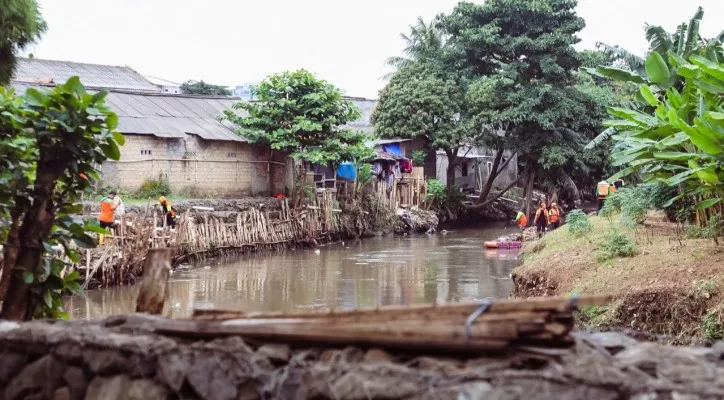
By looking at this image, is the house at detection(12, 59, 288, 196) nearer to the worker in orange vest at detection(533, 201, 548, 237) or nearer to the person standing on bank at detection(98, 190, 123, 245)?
the person standing on bank at detection(98, 190, 123, 245)

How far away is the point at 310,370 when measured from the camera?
3.43 m

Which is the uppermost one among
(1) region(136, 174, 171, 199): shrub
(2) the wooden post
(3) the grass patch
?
(1) region(136, 174, 171, 199): shrub

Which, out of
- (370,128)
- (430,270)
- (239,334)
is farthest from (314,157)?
(239,334)

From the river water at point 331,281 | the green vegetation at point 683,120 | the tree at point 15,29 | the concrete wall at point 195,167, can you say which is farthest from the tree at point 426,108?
the tree at point 15,29

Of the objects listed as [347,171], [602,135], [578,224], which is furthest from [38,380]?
[347,171]

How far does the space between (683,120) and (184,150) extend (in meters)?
17.8

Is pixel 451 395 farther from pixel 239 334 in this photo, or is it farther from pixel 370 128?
pixel 370 128

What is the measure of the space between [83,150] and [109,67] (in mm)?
32085

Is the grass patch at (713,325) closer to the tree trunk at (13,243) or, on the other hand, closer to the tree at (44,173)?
the tree at (44,173)

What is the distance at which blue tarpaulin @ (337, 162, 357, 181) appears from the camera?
99.4ft

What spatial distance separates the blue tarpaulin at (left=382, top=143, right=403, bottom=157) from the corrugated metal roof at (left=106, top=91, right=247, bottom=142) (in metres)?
7.89

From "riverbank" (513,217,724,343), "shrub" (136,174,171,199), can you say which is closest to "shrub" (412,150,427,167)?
"shrub" (136,174,171,199)

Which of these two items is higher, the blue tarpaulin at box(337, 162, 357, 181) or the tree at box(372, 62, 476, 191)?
the tree at box(372, 62, 476, 191)

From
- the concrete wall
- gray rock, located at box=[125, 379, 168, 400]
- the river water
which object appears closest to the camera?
gray rock, located at box=[125, 379, 168, 400]
